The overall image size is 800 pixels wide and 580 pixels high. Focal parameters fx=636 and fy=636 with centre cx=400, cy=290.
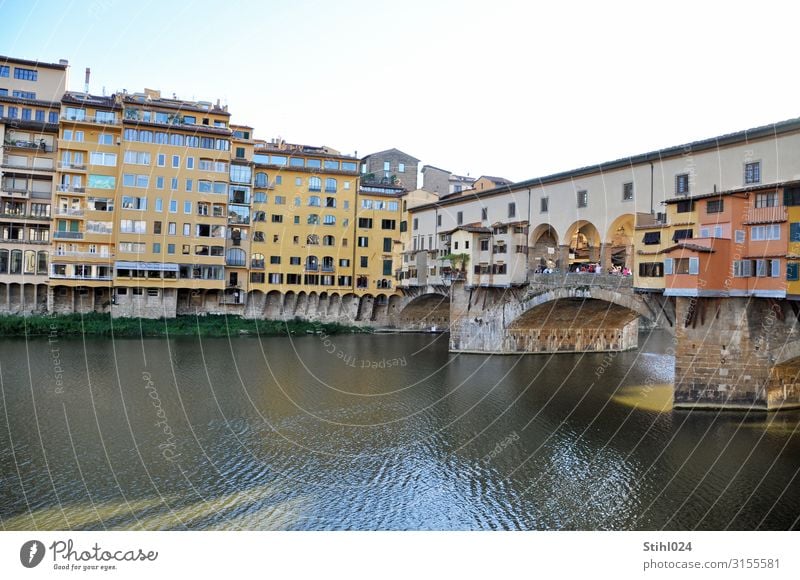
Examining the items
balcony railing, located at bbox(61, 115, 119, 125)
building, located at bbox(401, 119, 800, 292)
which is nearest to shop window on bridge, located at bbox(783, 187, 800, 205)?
building, located at bbox(401, 119, 800, 292)

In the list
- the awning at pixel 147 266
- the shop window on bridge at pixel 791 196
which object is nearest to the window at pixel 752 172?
the shop window on bridge at pixel 791 196

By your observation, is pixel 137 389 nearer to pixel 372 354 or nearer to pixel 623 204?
pixel 372 354

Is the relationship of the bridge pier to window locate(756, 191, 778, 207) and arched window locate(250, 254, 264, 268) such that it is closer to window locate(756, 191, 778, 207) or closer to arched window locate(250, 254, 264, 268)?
window locate(756, 191, 778, 207)

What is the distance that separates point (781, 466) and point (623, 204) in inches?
601

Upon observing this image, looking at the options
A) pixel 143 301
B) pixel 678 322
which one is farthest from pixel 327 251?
pixel 678 322

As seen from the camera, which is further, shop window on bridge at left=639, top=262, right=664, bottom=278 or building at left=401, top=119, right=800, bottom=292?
shop window on bridge at left=639, top=262, right=664, bottom=278

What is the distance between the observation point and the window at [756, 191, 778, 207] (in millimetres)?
20750

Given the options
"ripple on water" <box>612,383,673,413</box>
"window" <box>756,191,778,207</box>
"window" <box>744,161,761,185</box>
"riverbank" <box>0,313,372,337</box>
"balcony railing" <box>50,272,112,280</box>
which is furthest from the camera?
"balcony railing" <box>50,272,112,280</box>

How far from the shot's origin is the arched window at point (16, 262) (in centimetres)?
4347

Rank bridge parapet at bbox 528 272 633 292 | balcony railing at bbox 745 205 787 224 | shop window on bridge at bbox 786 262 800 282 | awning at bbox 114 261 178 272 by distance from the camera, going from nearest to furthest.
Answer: shop window on bridge at bbox 786 262 800 282 < balcony railing at bbox 745 205 787 224 < bridge parapet at bbox 528 272 633 292 < awning at bbox 114 261 178 272

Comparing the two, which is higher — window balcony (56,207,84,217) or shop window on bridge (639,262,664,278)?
window balcony (56,207,84,217)

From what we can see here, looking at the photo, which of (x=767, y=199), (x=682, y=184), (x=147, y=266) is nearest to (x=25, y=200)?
(x=147, y=266)

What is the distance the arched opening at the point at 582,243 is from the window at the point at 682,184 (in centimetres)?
607

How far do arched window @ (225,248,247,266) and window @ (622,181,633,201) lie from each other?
2971 centimetres
